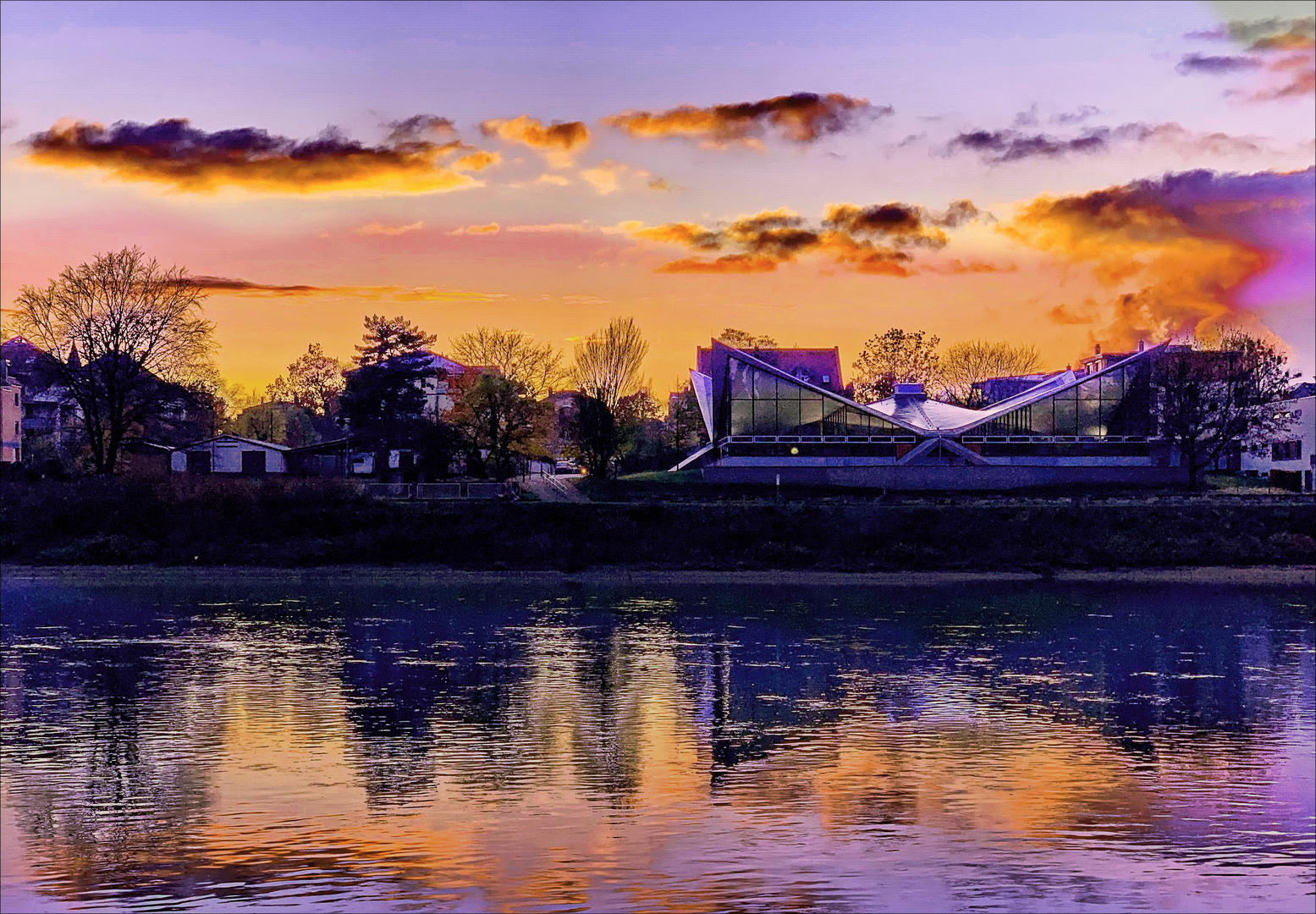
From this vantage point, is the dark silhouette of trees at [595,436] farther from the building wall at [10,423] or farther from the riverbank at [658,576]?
the building wall at [10,423]

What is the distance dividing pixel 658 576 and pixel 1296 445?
1971 inches

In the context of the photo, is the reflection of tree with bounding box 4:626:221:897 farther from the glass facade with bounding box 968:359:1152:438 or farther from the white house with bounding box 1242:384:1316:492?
the white house with bounding box 1242:384:1316:492

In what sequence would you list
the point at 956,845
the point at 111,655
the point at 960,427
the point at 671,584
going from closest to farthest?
the point at 956,845
the point at 111,655
the point at 671,584
the point at 960,427

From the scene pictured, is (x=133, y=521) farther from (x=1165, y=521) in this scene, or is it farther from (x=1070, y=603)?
(x=1165, y=521)

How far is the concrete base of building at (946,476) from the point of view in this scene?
7262 centimetres

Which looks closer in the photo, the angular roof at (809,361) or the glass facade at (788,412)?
the glass facade at (788,412)

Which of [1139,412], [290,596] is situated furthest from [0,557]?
[1139,412]

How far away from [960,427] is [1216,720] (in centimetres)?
5195

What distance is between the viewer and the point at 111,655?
3253 cm

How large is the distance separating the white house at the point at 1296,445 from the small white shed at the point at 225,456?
59404 millimetres

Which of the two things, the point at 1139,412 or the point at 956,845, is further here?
the point at 1139,412

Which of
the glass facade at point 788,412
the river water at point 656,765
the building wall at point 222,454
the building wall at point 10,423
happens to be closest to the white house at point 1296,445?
the glass facade at point 788,412

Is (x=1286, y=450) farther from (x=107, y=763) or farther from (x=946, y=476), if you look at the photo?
(x=107, y=763)

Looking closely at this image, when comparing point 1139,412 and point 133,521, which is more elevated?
point 1139,412
